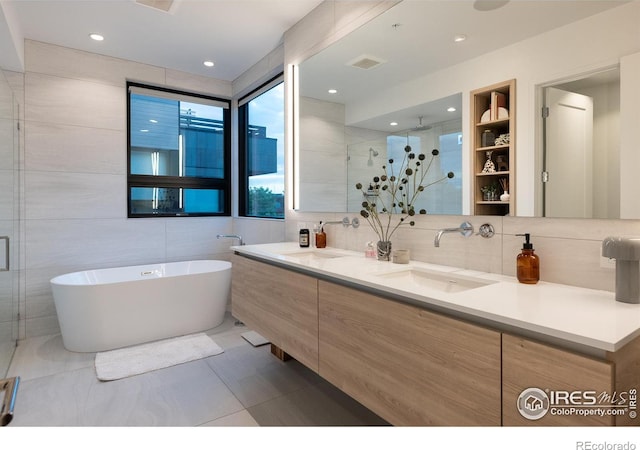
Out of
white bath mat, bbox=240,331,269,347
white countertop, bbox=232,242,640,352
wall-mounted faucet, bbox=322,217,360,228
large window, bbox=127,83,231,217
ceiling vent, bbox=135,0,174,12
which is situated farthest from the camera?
large window, bbox=127,83,231,217

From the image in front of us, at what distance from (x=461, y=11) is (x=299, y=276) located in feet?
4.72

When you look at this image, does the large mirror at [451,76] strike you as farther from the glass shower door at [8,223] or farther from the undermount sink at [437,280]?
the glass shower door at [8,223]

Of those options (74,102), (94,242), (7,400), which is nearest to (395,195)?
(7,400)

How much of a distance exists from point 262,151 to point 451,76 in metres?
2.45

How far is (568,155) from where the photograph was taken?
4.25 feet

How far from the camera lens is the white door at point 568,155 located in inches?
49.4

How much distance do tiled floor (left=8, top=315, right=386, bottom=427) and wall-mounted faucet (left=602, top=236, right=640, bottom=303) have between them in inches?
50.9

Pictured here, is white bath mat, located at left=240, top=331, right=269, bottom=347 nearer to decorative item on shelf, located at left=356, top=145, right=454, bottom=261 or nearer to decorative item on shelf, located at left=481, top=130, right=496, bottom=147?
decorative item on shelf, located at left=356, top=145, right=454, bottom=261

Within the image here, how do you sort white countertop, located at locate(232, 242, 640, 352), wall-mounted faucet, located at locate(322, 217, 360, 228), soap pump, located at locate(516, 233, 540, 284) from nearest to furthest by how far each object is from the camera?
white countertop, located at locate(232, 242, 640, 352) < soap pump, located at locate(516, 233, 540, 284) < wall-mounted faucet, located at locate(322, 217, 360, 228)

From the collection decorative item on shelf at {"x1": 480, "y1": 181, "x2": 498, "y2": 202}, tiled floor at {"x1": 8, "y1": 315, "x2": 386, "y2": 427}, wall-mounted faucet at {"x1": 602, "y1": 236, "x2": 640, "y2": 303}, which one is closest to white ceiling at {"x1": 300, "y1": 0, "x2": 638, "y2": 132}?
decorative item on shelf at {"x1": 480, "y1": 181, "x2": 498, "y2": 202}

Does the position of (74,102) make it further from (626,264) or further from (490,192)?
(626,264)

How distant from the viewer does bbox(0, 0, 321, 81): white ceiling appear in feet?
8.11
